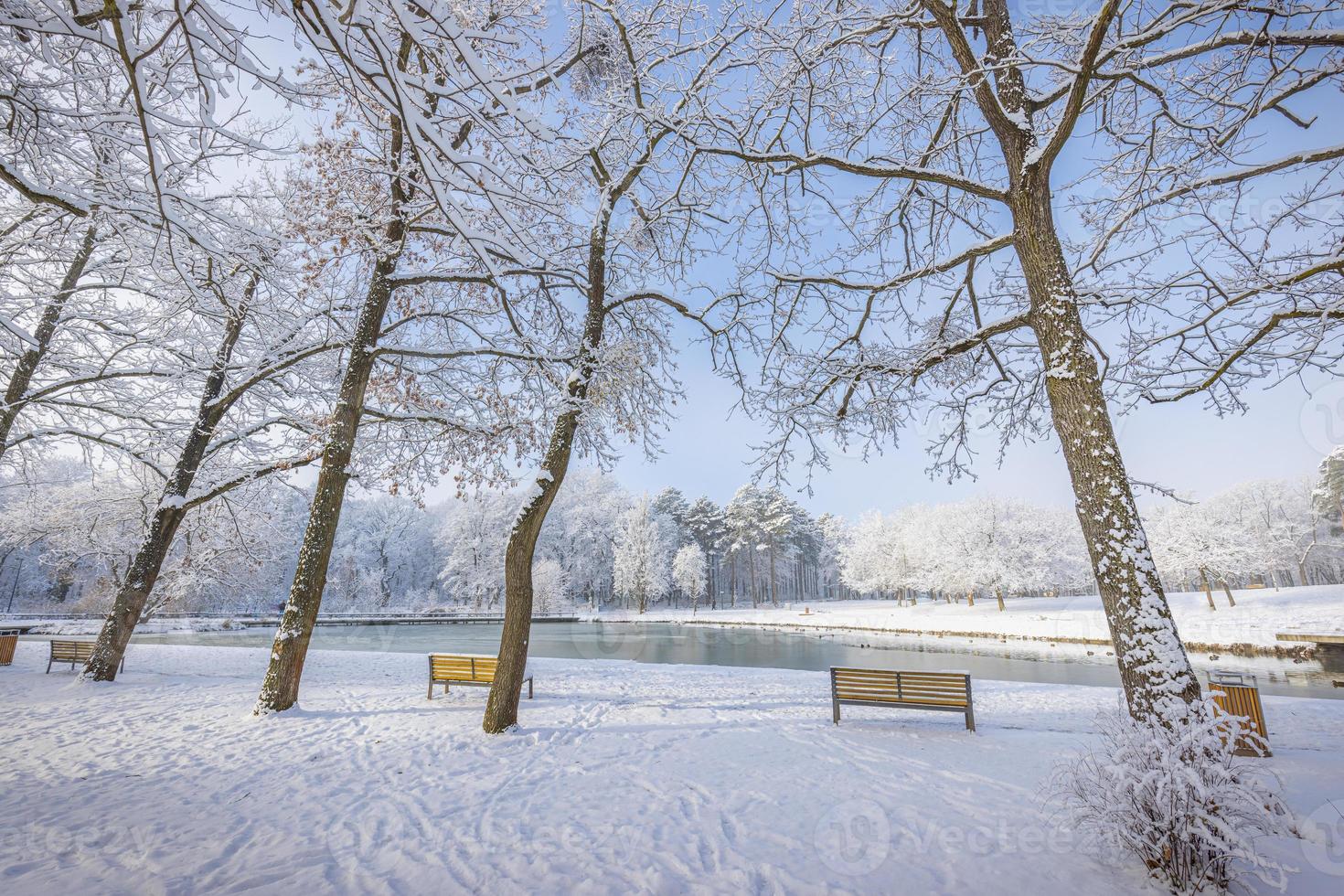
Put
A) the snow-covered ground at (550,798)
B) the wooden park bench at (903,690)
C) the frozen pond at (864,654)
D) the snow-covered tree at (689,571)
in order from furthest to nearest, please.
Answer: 1. the snow-covered tree at (689,571)
2. the frozen pond at (864,654)
3. the wooden park bench at (903,690)
4. the snow-covered ground at (550,798)

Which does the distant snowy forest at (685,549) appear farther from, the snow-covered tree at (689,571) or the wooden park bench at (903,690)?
the wooden park bench at (903,690)

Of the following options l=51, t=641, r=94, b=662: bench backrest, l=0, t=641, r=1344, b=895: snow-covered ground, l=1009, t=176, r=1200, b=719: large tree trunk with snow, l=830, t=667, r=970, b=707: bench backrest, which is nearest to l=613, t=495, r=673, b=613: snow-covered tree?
l=51, t=641, r=94, b=662: bench backrest

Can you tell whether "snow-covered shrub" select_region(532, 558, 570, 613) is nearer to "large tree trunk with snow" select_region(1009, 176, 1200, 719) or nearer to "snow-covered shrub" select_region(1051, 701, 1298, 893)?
"large tree trunk with snow" select_region(1009, 176, 1200, 719)

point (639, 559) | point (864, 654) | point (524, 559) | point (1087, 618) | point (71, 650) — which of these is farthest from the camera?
point (639, 559)

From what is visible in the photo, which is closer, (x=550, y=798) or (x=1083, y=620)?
(x=550, y=798)

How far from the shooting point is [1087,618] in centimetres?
3231

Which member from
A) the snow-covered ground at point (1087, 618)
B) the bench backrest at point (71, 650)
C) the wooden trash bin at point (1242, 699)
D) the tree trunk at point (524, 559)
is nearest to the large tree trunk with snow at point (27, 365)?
the bench backrest at point (71, 650)

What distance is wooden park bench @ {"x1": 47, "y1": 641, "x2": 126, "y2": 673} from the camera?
37.8 feet

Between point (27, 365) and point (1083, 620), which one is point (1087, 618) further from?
point (27, 365)

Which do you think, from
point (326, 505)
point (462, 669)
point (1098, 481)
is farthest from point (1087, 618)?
point (326, 505)

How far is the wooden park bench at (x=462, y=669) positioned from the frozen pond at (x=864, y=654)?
8331 millimetres

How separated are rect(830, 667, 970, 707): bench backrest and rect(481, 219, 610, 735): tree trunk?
14.3 ft

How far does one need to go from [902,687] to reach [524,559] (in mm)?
5613

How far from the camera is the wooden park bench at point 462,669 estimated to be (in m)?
8.52
